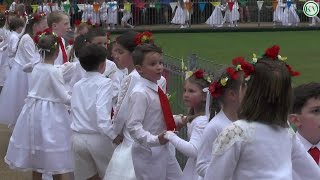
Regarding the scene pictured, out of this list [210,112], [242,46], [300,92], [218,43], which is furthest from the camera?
[218,43]

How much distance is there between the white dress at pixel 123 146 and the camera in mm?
5805

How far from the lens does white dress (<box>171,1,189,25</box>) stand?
3350 cm

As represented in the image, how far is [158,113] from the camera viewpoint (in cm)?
577

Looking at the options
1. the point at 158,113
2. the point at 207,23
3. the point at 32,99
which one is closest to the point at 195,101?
the point at 158,113

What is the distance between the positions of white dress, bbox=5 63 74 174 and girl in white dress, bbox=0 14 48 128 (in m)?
2.38

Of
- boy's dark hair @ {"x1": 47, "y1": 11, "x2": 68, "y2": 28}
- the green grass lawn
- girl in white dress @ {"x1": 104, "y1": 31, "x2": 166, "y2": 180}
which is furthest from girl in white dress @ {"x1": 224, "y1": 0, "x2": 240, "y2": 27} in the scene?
girl in white dress @ {"x1": 104, "y1": 31, "x2": 166, "y2": 180}

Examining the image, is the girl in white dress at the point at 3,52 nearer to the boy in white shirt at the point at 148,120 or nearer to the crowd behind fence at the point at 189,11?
the boy in white shirt at the point at 148,120

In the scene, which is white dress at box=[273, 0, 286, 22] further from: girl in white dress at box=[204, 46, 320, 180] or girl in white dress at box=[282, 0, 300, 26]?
girl in white dress at box=[204, 46, 320, 180]

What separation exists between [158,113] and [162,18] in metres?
29.8

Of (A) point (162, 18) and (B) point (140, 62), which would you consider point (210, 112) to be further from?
(A) point (162, 18)

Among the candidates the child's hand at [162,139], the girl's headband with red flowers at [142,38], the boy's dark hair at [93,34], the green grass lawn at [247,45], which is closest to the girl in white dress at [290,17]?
the green grass lawn at [247,45]

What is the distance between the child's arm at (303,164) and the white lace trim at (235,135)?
353 millimetres

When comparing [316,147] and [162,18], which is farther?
[162,18]

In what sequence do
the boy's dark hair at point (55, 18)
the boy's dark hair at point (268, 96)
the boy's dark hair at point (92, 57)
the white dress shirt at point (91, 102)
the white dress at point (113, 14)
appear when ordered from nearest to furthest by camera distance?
the boy's dark hair at point (268, 96) → the white dress shirt at point (91, 102) → the boy's dark hair at point (92, 57) → the boy's dark hair at point (55, 18) → the white dress at point (113, 14)
